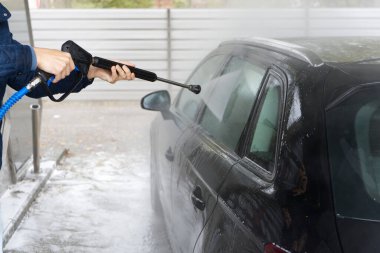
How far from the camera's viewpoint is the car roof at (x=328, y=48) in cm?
213

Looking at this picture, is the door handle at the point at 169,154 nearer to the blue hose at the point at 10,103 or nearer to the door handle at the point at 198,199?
the door handle at the point at 198,199

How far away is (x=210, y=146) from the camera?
2617 millimetres

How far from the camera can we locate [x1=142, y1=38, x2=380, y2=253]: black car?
171cm

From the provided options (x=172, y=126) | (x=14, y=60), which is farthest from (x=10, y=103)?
(x=172, y=126)

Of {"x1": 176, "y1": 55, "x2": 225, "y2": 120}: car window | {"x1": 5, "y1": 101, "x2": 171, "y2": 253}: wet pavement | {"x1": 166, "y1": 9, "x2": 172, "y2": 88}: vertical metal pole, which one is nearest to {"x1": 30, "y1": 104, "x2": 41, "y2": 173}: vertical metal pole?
{"x1": 5, "y1": 101, "x2": 171, "y2": 253}: wet pavement

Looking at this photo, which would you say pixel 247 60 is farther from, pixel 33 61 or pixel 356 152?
pixel 33 61

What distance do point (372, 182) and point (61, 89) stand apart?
1.44 m

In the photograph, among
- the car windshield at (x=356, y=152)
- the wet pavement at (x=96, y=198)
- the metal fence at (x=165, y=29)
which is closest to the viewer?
the car windshield at (x=356, y=152)

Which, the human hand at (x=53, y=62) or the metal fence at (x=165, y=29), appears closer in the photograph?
the human hand at (x=53, y=62)

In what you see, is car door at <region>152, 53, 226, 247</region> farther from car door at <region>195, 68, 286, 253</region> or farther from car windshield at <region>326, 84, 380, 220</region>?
car windshield at <region>326, 84, 380, 220</region>

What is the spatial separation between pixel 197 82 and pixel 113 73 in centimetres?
136

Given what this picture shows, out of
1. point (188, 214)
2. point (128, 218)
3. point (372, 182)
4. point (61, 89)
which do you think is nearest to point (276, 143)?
point (372, 182)

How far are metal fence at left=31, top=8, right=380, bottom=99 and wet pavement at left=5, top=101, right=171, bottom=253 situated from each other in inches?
63.6

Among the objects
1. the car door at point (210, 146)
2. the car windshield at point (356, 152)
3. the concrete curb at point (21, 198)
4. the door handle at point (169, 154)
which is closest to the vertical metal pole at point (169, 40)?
the concrete curb at point (21, 198)
